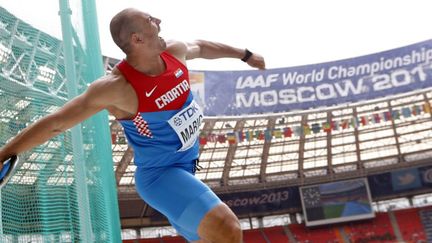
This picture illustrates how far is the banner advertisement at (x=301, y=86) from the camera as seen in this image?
72.4 feet

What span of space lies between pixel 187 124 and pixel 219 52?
0.86 m

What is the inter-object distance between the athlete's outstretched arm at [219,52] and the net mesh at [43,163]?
859mm

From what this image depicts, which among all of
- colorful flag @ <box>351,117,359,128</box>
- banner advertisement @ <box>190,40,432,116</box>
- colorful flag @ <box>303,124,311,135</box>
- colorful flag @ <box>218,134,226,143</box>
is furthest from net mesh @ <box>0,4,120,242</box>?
colorful flag @ <box>351,117,359,128</box>

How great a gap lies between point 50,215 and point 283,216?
108 ft

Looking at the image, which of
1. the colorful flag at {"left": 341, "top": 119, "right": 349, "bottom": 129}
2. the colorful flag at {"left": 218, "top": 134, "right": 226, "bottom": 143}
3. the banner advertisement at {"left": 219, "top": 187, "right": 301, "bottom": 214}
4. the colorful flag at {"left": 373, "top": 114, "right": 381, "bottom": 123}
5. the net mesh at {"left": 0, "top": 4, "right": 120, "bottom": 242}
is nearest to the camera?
the net mesh at {"left": 0, "top": 4, "right": 120, "bottom": 242}

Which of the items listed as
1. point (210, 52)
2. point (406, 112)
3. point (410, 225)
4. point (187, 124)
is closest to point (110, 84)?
point (187, 124)

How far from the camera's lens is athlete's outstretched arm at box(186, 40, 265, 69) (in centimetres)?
345

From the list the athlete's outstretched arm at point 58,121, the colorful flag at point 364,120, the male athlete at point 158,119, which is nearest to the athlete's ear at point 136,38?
the male athlete at point 158,119

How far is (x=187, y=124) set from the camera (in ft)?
9.50

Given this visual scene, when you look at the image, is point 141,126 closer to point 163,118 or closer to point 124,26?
point 163,118

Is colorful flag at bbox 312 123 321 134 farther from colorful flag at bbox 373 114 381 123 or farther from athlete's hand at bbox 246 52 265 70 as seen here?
athlete's hand at bbox 246 52 265 70

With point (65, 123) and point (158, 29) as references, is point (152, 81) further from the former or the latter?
point (65, 123)

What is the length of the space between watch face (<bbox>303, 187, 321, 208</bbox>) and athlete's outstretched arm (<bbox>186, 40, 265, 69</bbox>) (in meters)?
30.6

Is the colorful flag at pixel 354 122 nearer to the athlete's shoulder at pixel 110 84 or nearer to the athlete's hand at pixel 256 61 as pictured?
the athlete's hand at pixel 256 61
